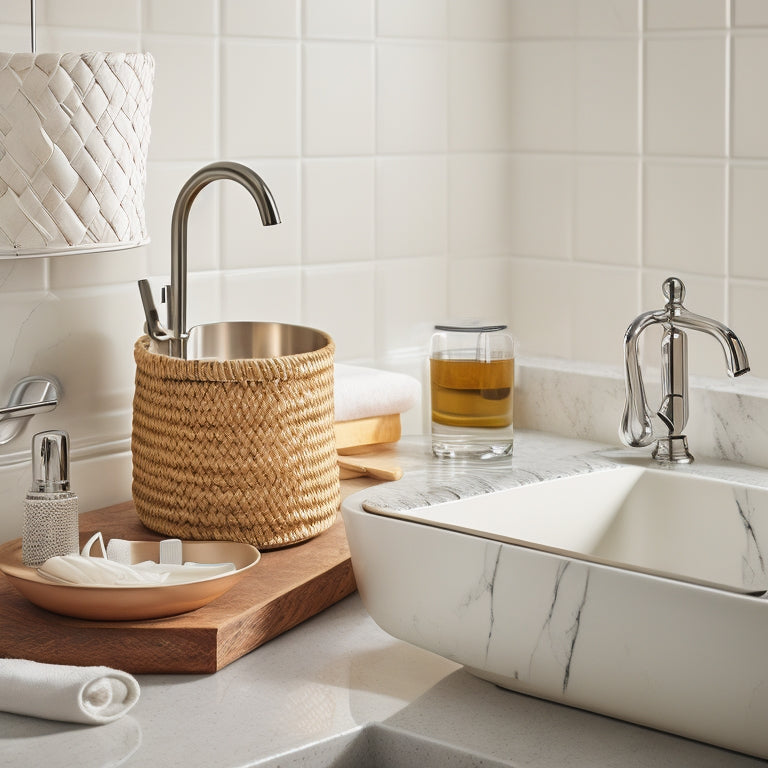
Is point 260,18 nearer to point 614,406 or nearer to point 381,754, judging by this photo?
point 614,406

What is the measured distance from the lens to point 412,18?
1.54m

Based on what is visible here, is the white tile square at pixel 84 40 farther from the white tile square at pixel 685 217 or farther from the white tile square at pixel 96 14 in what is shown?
the white tile square at pixel 685 217

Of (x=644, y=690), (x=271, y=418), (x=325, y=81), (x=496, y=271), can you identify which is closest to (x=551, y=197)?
(x=496, y=271)

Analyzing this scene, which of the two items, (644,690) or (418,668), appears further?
(418,668)

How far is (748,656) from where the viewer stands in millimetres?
743

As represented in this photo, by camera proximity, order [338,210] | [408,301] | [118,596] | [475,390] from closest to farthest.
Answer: [118,596], [475,390], [338,210], [408,301]

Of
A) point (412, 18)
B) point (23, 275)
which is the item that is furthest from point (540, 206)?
point (23, 275)

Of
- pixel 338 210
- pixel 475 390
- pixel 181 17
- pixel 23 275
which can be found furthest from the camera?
pixel 338 210

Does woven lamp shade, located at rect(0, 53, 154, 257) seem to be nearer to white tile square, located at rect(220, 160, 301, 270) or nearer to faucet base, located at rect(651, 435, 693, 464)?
white tile square, located at rect(220, 160, 301, 270)

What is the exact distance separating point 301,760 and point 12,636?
0.28 meters

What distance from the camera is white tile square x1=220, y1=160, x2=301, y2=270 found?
1.37 m

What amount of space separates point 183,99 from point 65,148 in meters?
0.35

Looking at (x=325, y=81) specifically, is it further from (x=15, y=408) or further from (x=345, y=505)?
(x=345, y=505)

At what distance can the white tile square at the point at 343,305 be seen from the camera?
1474mm
